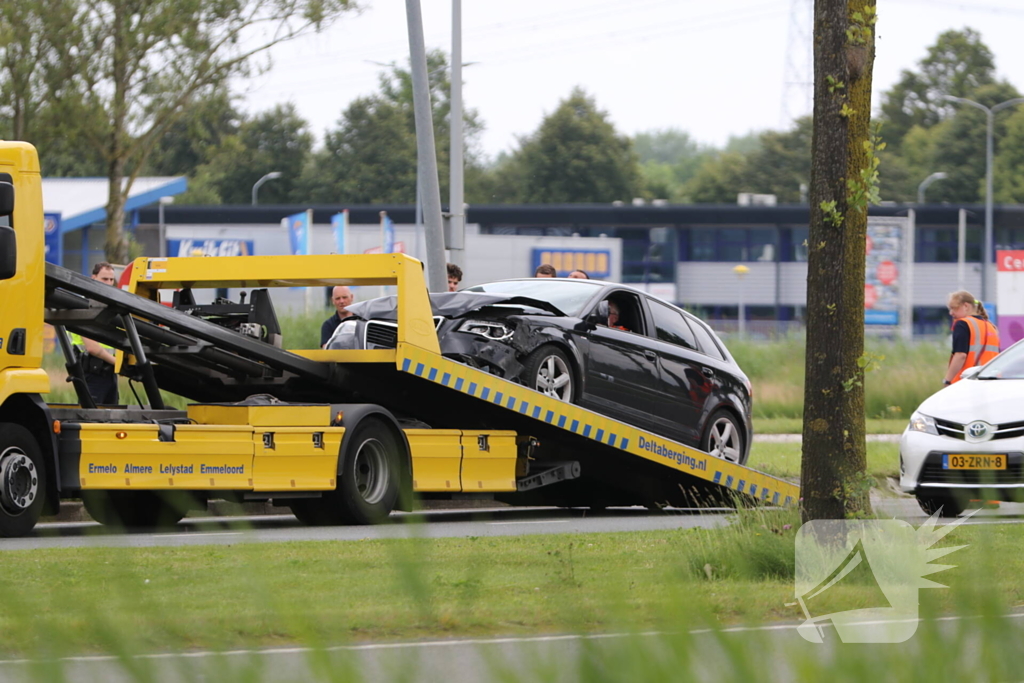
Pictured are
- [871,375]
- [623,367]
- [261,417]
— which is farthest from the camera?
[871,375]

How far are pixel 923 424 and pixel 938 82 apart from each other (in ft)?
325

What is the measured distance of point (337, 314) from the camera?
44.4ft

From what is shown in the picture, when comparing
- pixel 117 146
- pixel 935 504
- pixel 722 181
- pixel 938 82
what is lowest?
pixel 935 504

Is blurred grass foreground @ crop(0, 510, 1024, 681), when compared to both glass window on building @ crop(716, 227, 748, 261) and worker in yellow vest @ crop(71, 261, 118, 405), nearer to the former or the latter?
worker in yellow vest @ crop(71, 261, 118, 405)

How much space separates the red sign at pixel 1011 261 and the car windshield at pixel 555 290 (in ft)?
41.6

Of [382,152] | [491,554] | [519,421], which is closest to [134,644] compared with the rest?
[491,554]

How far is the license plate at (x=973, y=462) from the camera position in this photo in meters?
11.6

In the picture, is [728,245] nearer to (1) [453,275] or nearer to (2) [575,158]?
(2) [575,158]

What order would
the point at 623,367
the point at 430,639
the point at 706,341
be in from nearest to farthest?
1. the point at 430,639
2. the point at 623,367
3. the point at 706,341

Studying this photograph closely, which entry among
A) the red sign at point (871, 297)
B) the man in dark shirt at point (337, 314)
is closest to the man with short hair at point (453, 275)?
the man in dark shirt at point (337, 314)

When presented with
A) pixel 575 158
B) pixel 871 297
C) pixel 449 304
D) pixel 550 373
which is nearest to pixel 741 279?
pixel 575 158

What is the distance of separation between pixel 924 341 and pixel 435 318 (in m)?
19.4

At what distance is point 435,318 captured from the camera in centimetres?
1179

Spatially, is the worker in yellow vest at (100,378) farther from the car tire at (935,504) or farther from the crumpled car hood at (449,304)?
the car tire at (935,504)
